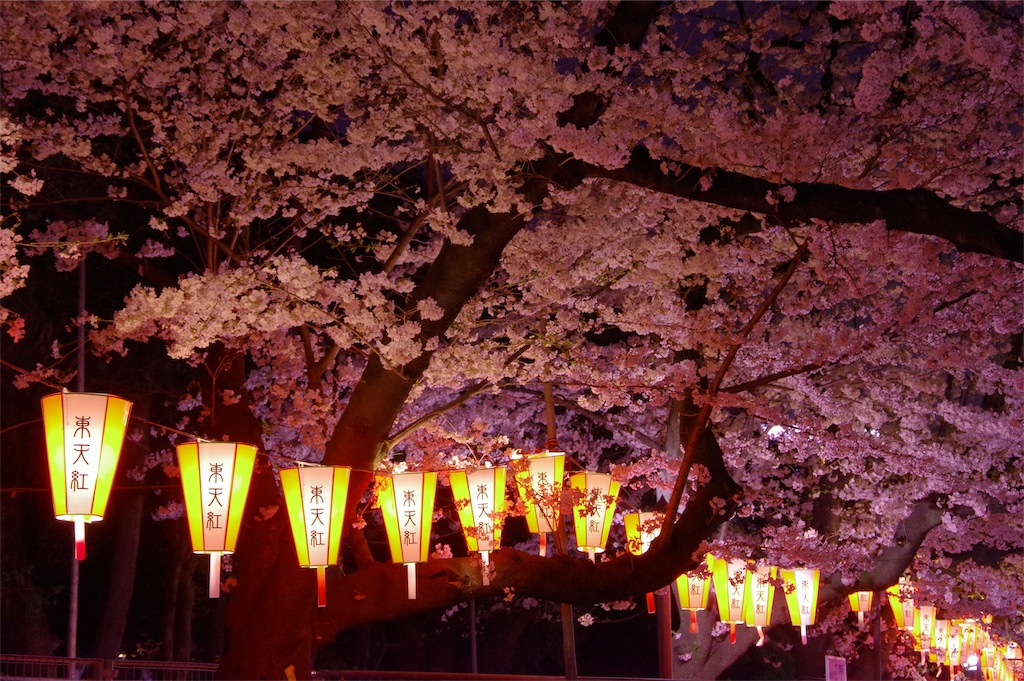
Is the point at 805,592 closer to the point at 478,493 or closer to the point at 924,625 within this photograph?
the point at 478,493

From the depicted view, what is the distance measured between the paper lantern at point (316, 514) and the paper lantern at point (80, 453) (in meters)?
1.63

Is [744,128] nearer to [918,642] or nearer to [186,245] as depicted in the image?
[186,245]

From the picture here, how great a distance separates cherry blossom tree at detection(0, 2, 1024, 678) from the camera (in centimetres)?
782

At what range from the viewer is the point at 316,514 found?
8.17 meters

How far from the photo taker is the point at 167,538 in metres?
22.6

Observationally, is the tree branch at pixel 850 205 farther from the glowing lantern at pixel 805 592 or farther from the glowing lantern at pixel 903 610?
the glowing lantern at pixel 903 610

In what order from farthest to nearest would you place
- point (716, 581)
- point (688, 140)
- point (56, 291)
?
point (56, 291), point (716, 581), point (688, 140)

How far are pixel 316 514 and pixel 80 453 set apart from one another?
6.84ft

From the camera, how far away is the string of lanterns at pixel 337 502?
6984 mm

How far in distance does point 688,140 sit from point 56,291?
13118mm

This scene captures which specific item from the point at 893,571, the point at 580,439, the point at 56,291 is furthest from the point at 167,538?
the point at 893,571

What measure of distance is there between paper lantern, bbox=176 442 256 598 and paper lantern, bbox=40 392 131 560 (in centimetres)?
70

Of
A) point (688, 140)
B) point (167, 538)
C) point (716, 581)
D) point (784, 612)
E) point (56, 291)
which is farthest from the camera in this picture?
point (167, 538)

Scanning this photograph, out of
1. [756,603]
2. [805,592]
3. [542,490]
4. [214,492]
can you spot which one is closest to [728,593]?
[756,603]
